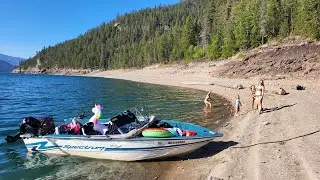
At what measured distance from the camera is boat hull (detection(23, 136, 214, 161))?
14383 mm

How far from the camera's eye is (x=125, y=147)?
1470 centimetres

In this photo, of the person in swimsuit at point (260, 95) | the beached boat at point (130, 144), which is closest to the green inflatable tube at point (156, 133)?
the beached boat at point (130, 144)

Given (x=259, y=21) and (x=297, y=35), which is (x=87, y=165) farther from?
(x=259, y=21)

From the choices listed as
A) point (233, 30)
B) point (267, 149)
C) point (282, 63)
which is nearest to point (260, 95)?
point (267, 149)

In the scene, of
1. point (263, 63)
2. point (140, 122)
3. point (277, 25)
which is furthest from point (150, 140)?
point (277, 25)

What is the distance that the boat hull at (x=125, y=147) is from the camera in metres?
14.4

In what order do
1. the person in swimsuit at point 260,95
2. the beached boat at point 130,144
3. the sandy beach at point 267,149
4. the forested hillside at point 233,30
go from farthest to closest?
the forested hillside at point 233,30 < the person in swimsuit at point 260,95 < the beached boat at point 130,144 < the sandy beach at point 267,149

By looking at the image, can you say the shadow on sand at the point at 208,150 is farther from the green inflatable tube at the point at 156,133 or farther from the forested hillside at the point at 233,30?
the forested hillside at the point at 233,30

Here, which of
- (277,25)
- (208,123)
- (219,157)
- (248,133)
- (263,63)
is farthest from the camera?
(277,25)

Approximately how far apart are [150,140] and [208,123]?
28.3 feet

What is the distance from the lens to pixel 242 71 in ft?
166

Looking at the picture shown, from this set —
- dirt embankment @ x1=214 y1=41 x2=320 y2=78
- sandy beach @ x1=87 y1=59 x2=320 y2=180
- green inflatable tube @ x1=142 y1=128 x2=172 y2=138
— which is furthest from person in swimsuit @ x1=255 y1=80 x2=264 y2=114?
dirt embankment @ x1=214 y1=41 x2=320 y2=78

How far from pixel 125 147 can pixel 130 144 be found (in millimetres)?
264

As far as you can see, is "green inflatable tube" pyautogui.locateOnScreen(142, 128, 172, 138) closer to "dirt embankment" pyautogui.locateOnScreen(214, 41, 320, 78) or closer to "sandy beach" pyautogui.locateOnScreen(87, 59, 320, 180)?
"sandy beach" pyautogui.locateOnScreen(87, 59, 320, 180)
